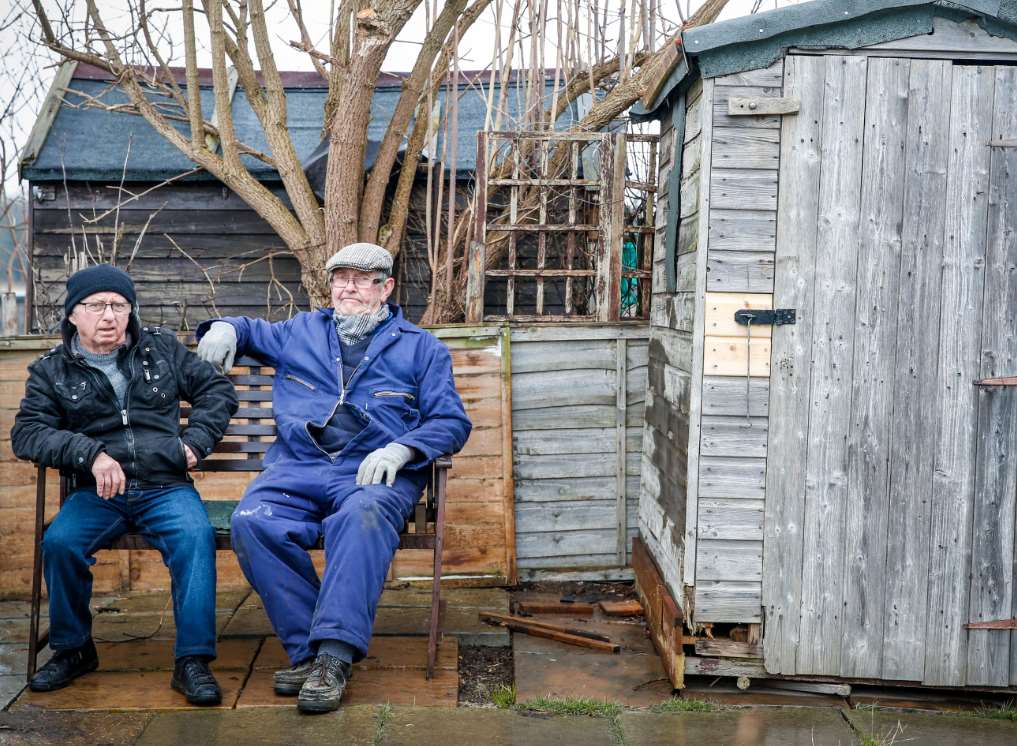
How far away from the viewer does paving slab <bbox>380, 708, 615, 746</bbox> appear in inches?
123

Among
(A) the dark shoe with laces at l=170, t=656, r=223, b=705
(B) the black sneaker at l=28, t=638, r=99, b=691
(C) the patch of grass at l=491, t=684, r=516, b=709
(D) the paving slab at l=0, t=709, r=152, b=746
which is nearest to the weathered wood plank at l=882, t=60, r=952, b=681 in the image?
(C) the patch of grass at l=491, t=684, r=516, b=709

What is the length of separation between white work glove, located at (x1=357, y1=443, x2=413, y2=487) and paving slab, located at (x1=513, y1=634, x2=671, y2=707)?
0.93m

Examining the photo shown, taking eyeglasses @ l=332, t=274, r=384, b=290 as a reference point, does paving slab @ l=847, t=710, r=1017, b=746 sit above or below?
below

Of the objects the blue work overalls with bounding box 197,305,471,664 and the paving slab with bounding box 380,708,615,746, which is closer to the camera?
the paving slab with bounding box 380,708,615,746

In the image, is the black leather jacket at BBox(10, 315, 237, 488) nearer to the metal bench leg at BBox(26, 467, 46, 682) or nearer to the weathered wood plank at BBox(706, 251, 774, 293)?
the metal bench leg at BBox(26, 467, 46, 682)

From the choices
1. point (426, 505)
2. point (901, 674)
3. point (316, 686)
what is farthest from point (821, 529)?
point (316, 686)

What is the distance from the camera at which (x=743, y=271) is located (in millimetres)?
3521

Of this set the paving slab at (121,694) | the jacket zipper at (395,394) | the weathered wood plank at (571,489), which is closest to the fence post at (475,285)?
the weathered wood plank at (571,489)

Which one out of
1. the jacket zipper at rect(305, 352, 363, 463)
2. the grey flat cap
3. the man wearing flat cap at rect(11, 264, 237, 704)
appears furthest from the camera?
the grey flat cap

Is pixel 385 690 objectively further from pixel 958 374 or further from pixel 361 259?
pixel 958 374

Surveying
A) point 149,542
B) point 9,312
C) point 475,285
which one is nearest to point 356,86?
Result: point 475,285

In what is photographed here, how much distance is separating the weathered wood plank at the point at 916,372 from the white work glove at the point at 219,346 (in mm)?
2505

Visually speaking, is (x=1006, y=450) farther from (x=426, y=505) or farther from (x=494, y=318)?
(x=494, y=318)

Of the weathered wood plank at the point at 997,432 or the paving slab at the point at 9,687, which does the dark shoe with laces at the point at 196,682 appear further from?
the weathered wood plank at the point at 997,432
